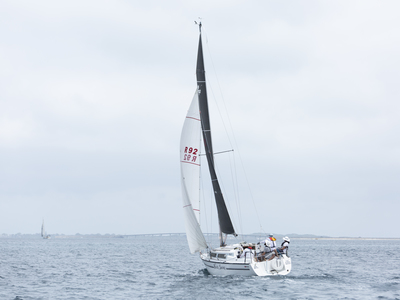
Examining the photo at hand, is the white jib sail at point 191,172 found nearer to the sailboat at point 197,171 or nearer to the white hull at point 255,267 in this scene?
the sailboat at point 197,171

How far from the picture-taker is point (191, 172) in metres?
35.0

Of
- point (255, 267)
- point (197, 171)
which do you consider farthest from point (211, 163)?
point (255, 267)

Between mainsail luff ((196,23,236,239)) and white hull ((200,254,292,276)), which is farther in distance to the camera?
mainsail luff ((196,23,236,239))

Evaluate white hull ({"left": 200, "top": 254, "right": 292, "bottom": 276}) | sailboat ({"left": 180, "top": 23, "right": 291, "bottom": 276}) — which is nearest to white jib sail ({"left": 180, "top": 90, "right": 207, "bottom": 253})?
sailboat ({"left": 180, "top": 23, "right": 291, "bottom": 276})

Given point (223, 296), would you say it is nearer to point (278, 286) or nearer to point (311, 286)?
point (278, 286)

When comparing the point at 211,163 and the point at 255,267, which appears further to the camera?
the point at 211,163

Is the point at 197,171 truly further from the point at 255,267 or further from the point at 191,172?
the point at 255,267

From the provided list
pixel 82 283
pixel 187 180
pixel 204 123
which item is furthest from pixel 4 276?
pixel 204 123

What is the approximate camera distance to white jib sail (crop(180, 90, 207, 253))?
114 feet

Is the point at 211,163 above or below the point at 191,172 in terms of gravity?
above

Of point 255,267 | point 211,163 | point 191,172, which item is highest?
point 211,163

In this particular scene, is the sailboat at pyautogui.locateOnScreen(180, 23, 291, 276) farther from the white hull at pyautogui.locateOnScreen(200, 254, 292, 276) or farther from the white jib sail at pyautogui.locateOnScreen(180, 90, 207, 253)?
the white hull at pyautogui.locateOnScreen(200, 254, 292, 276)

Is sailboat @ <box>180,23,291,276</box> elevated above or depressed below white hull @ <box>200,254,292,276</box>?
above

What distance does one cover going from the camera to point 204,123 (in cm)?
3525
